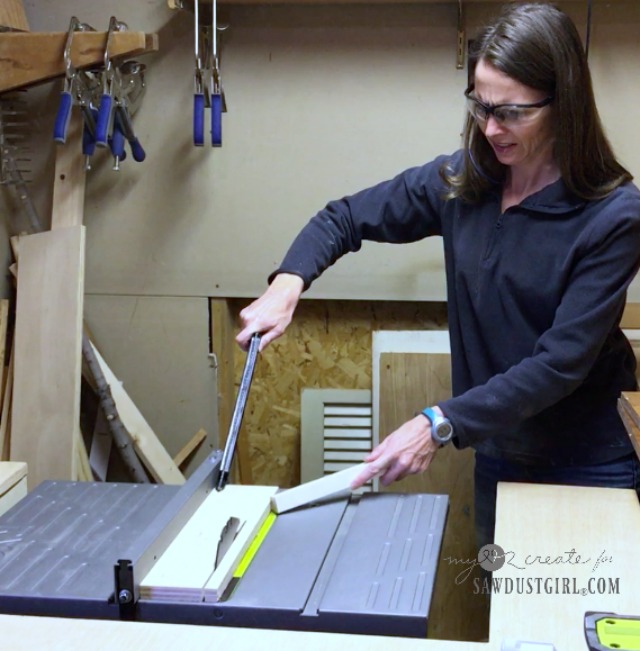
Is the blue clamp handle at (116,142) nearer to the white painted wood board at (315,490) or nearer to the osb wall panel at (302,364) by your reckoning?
the osb wall panel at (302,364)

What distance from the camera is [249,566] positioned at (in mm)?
1118

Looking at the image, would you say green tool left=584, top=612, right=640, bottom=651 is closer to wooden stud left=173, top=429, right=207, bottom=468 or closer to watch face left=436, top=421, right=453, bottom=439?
watch face left=436, top=421, right=453, bottom=439

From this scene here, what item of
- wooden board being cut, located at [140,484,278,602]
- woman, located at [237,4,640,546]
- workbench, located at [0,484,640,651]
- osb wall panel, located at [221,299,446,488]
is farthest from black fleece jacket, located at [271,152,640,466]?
osb wall panel, located at [221,299,446,488]

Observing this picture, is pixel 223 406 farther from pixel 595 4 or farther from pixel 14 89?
pixel 595 4

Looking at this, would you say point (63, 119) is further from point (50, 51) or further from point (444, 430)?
point (444, 430)

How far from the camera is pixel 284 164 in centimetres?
225

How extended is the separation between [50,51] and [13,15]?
0.50ft

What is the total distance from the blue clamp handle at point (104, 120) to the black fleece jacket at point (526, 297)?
64 centimetres

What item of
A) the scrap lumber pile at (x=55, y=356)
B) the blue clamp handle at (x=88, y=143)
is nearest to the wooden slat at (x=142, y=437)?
the scrap lumber pile at (x=55, y=356)

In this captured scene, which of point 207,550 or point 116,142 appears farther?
point 116,142

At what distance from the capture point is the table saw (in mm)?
1015

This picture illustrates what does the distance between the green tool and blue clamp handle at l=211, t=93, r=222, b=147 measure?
1494 mm

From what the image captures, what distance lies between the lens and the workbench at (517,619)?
95 cm

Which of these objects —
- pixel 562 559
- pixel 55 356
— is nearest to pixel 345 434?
pixel 55 356
